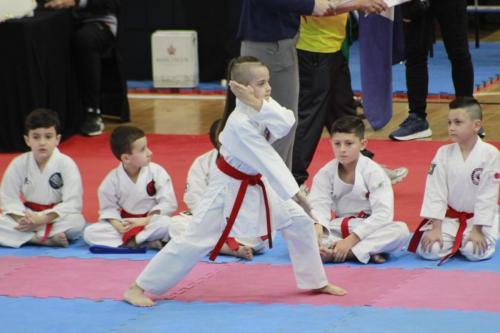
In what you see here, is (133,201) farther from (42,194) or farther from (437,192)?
(437,192)

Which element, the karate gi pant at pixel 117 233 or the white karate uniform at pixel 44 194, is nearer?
the karate gi pant at pixel 117 233

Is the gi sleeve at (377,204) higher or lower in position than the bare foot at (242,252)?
higher

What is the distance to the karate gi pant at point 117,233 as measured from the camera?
634 cm

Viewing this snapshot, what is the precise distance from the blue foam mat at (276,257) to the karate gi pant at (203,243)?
0.75 metres

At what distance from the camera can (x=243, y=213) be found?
525 cm

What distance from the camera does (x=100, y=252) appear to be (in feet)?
20.8

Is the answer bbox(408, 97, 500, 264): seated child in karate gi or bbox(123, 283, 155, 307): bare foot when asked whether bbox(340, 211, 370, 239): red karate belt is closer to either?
bbox(408, 97, 500, 264): seated child in karate gi

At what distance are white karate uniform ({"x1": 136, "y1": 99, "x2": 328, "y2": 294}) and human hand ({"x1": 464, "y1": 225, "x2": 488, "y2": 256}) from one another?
3.25ft

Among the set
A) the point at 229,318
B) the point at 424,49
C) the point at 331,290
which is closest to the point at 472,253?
the point at 331,290

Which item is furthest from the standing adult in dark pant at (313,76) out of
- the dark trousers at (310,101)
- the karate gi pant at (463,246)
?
the karate gi pant at (463,246)

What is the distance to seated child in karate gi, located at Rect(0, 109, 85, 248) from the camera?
6504 millimetres

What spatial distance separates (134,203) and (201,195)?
377 millimetres

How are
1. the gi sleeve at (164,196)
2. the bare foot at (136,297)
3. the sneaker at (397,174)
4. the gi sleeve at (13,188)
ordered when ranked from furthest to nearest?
the sneaker at (397,174), the gi sleeve at (13,188), the gi sleeve at (164,196), the bare foot at (136,297)

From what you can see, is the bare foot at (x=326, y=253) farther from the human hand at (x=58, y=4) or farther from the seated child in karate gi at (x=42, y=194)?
the human hand at (x=58, y=4)
